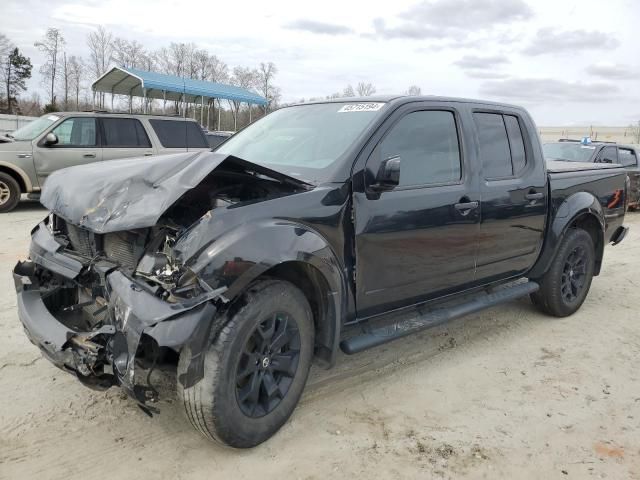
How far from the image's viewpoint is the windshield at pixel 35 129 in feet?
32.0

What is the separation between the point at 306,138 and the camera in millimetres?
3643

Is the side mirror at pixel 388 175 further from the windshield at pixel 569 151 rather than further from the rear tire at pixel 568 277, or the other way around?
the windshield at pixel 569 151

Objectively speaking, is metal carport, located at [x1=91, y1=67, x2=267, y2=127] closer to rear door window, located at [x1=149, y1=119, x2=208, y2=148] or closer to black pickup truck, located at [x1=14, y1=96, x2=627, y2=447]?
rear door window, located at [x1=149, y1=119, x2=208, y2=148]

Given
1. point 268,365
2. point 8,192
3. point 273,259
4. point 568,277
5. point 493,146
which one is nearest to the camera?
point 273,259

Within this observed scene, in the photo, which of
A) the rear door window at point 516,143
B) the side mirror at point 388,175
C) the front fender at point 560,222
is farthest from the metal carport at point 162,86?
the side mirror at point 388,175

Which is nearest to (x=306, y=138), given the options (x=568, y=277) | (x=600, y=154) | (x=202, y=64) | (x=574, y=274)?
(x=568, y=277)

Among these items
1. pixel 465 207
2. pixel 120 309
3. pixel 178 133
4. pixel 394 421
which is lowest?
pixel 394 421

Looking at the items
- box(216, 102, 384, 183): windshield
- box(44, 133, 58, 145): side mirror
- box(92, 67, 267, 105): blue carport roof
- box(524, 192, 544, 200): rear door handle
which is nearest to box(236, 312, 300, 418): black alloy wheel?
box(216, 102, 384, 183): windshield

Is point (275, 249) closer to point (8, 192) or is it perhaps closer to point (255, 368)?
point (255, 368)

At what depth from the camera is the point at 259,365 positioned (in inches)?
109

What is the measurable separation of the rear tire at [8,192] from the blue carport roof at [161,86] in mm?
13035

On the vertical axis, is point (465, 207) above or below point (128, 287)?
above

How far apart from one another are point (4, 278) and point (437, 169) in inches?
181

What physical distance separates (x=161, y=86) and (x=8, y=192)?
13.5 meters
